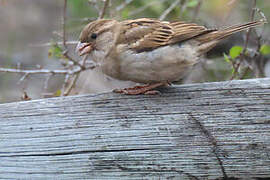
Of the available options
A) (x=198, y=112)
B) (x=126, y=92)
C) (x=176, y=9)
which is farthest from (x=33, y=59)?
(x=198, y=112)

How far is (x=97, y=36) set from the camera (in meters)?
3.01

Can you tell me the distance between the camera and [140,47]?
2893 mm

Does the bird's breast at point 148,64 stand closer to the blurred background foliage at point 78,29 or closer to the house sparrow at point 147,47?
the house sparrow at point 147,47

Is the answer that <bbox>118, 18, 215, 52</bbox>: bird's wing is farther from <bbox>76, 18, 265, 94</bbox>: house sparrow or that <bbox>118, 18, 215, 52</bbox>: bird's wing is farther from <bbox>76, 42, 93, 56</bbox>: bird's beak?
<bbox>76, 42, 93, 56</bbox>: bird's beak

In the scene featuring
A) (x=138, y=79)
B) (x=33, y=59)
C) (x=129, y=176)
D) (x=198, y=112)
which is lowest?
(x=129, y=176)

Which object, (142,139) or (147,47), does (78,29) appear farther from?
(142,139)

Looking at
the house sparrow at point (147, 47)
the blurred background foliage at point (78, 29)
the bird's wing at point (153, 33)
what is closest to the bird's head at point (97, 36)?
the house sparrow at point (147, 47)

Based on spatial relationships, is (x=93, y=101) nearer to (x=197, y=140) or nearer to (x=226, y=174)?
(x=197, y=140)

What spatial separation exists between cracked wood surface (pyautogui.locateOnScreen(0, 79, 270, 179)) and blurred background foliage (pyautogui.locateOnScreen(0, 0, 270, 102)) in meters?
1.08

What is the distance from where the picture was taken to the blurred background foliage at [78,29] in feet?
14.4

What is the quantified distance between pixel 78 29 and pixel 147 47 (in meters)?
1.94

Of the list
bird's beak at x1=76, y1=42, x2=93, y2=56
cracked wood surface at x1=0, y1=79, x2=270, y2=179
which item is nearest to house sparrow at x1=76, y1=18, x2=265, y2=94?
bird's beak at x1=76, y1=42, x2=93, y2=56

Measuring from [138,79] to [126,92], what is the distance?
0.99 ft

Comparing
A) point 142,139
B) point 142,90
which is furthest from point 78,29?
point 142,139
